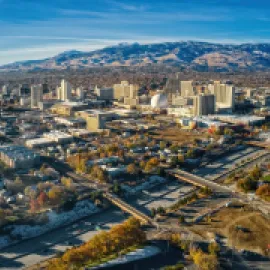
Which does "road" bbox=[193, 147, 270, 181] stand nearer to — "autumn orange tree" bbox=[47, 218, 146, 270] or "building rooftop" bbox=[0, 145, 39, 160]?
"autumn orange tree" bbox=[47, 218, 146, 270]

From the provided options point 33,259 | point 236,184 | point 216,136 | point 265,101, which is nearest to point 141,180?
point 236,184

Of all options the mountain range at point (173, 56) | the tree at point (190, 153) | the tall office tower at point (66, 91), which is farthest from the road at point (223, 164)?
the mountain range at point (173, 56)

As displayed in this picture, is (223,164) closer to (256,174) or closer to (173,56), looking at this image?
(256,174)

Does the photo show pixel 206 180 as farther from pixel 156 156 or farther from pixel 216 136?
pixel 216 136

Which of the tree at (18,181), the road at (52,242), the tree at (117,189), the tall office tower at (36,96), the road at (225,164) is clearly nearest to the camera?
the road at (52,242)

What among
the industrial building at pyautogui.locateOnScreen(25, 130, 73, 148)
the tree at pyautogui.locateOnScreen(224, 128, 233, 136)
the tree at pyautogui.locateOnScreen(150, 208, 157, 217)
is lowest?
the tree at pyautogui.locateOnScreen(150, 208, 157, 217)

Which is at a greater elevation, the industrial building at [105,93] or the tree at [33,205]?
the industrial building at [105,93]

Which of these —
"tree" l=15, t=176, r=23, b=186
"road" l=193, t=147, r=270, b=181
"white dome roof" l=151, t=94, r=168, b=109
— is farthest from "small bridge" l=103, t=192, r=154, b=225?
"white dome roof" l=151, t=94, r=168, b=109

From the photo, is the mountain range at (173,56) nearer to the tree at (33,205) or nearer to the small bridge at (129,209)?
the small bridge at (129,209)
